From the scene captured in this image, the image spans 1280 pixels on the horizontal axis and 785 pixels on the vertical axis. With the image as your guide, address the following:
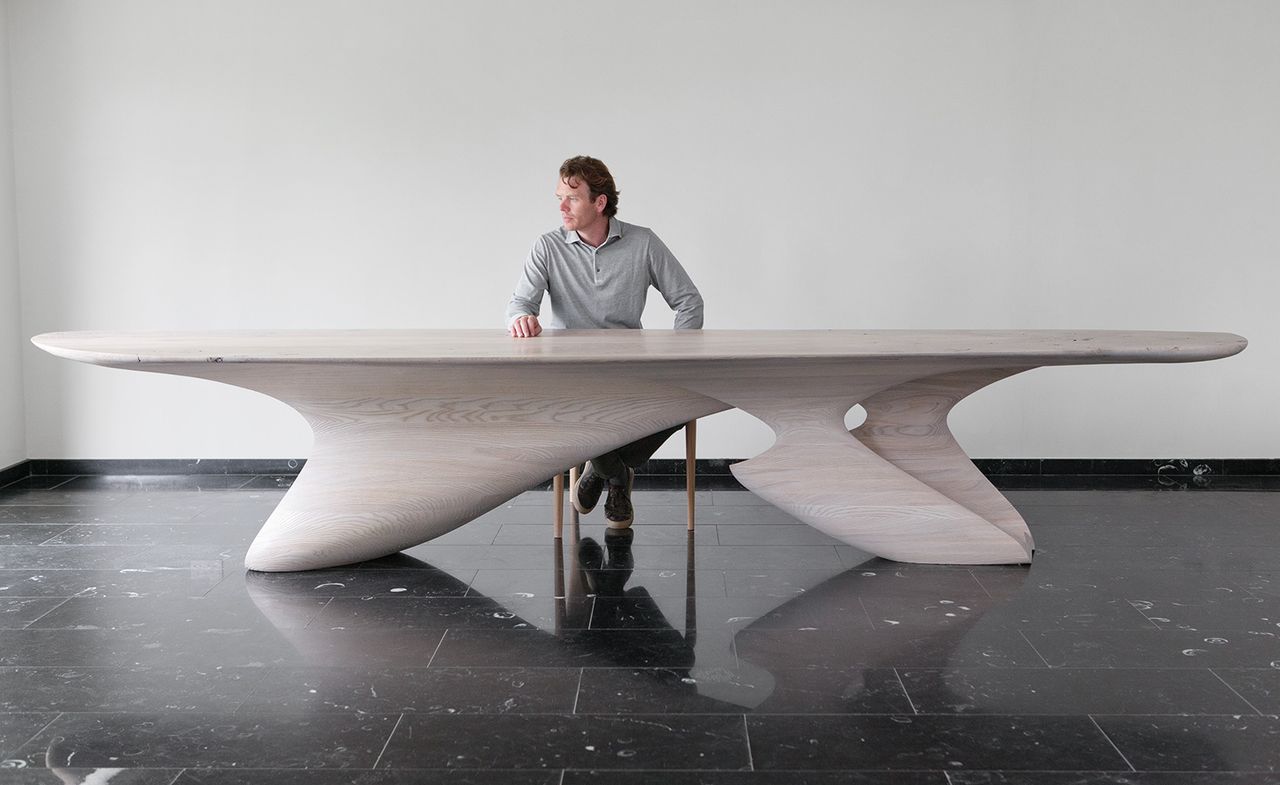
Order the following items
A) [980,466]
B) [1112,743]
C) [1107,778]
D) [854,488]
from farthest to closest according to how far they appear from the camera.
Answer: [980,466] < [854,488] < [1112,743] < [1107,778]

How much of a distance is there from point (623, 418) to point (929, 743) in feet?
4.12

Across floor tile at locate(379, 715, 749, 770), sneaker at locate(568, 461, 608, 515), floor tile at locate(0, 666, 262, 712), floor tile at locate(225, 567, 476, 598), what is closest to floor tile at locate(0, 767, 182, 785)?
floor tile at locate(0, 666, 262, 712)

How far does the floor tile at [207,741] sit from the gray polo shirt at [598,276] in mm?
→ 1741

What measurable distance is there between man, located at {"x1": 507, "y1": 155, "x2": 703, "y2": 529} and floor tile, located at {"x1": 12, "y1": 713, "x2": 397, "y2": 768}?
1.55 m

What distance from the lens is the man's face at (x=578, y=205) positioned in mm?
3391

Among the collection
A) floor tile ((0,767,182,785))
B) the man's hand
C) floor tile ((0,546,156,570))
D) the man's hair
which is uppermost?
A: the man's hair

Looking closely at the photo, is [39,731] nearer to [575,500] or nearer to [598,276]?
[575,500]

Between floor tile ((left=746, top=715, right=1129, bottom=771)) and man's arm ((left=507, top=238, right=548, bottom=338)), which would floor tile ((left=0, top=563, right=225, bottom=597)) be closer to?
man's arm ((left=507, top=238, right=548, bottom=338))

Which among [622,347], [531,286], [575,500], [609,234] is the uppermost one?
[609,234]

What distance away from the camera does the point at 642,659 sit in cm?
232

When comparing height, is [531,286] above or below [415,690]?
above

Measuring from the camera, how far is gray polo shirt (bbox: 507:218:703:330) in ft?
11.5

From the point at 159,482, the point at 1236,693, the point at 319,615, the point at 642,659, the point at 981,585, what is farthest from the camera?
the point at 159,482

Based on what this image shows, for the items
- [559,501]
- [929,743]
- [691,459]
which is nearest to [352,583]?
[559,501]
